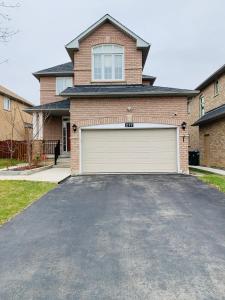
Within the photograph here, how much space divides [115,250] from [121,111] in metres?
11.1

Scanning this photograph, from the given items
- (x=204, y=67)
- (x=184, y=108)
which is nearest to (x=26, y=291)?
(x=184, y=108)

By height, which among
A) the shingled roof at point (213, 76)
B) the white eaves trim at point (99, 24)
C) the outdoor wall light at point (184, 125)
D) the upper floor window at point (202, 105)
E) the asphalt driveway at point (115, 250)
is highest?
the white eaves trim at point (99, 24)

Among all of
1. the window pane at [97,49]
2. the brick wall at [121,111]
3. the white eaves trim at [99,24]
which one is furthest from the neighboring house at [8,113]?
the brick wall at [121,111]

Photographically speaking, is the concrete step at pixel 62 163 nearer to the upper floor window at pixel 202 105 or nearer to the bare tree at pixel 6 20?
the bare tree at pixel 6 20

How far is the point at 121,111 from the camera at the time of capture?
49.3 ft

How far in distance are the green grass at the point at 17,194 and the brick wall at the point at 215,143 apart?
11.5 metres

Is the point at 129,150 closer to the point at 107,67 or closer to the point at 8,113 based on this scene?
the point at 107,67

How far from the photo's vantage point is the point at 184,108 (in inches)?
592

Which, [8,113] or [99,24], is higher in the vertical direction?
[99,24]

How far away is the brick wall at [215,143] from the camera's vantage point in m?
17.8

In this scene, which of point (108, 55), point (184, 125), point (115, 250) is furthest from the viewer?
point (108, 55)

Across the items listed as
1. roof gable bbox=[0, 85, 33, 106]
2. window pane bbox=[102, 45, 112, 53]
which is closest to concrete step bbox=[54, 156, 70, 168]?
window pane bbox=[102, 45, 112, 53]

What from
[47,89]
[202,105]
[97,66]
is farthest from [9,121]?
[202,105]

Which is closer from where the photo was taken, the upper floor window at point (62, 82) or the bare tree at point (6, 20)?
the bare tree at point (6, 20)
